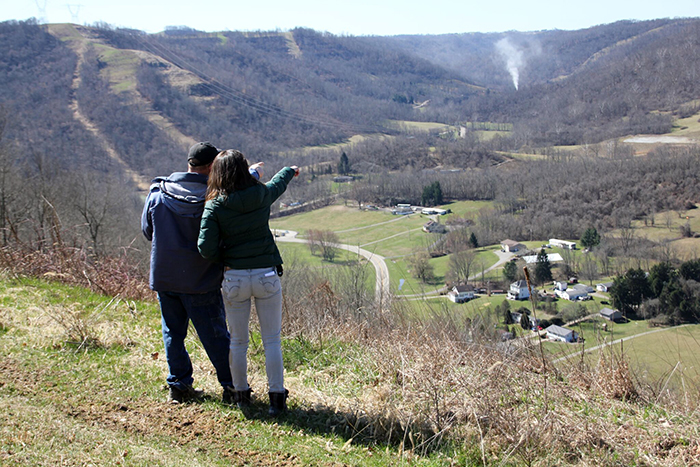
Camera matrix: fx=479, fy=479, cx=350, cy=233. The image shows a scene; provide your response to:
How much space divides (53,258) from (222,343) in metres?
4.99

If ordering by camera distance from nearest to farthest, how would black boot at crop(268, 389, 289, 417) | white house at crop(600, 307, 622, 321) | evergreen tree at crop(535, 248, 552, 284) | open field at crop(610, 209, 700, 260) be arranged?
black boot at crop(268, 389, 289, 417), white house at crop(600, 307, 622, 321), evergreen tree at crop(535, 248, 552, 284), open field at crop(610, 209, 700, 260)

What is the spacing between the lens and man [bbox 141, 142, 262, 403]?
10.6 feet

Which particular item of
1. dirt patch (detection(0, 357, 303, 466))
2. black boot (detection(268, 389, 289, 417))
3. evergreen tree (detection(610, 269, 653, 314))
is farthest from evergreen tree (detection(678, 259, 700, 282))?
dirt patch (detection(0, 357, 303, 466))

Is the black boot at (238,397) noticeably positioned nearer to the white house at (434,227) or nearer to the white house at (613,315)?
the white house at (613,315)

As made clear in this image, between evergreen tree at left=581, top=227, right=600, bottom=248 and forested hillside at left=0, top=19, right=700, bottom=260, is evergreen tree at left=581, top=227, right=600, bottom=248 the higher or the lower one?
the lower one

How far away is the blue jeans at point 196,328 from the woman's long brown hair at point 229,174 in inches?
31.6

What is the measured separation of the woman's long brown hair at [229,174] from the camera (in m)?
2.93

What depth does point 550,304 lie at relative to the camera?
26.7 metres

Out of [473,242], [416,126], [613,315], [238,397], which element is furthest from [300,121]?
[238,397]

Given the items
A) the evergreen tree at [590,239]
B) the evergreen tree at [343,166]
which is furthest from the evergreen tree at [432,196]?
the evergreen tree at [590,239]

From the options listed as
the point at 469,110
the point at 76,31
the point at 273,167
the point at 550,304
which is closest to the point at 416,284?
the point at 550,304

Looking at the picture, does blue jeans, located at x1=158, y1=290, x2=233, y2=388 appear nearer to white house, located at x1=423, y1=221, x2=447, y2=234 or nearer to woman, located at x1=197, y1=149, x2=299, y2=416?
woman, located at x1=197, y1=149, x2=299, y2=416

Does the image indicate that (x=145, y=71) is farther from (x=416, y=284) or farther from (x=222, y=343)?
(x=222, y=343)

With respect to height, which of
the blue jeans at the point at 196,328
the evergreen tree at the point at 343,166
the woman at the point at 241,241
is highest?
the woman at the point at 241,241
